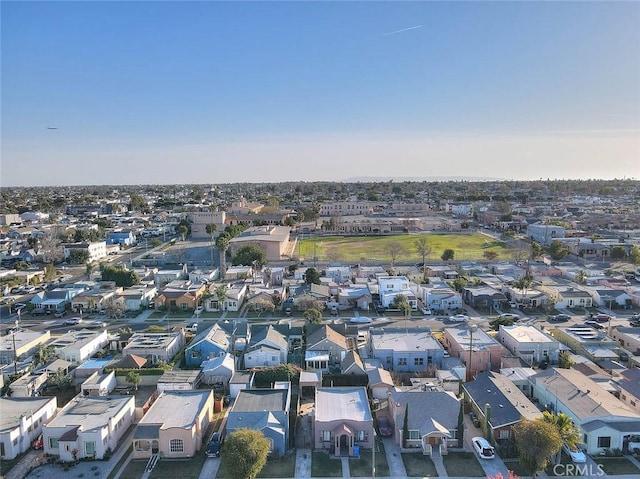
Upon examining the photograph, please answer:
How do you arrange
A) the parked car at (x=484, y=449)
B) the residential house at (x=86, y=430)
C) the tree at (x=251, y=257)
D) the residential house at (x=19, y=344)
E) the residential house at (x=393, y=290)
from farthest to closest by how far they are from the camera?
the tree at (x=251, y=257)
the residential house at (x=393, y=290)
the residential house at (x=19, y=344)
the residential house at (x=86, y=430)
the parked car at (x=484, y=449)

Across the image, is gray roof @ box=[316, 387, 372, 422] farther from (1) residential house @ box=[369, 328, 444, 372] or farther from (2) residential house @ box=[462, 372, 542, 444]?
(1) residential house @ box=[369, 328, 444, 372]

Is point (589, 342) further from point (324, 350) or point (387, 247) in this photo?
point (387, 247)

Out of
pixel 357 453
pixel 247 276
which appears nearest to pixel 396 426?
pixel 357 453

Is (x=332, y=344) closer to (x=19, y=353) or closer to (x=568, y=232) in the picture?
(x=19, y=353)

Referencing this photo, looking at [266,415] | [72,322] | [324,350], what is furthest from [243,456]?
[72,322]

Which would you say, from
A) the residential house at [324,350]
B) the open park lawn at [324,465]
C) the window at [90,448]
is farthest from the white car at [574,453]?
the window at [90,448]

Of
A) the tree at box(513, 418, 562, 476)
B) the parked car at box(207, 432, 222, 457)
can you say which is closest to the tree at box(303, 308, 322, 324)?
the parked car at box(207, 432, 222, 457)

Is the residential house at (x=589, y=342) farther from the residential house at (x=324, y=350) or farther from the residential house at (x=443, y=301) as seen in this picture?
the residential house at (x=324, y=350)
